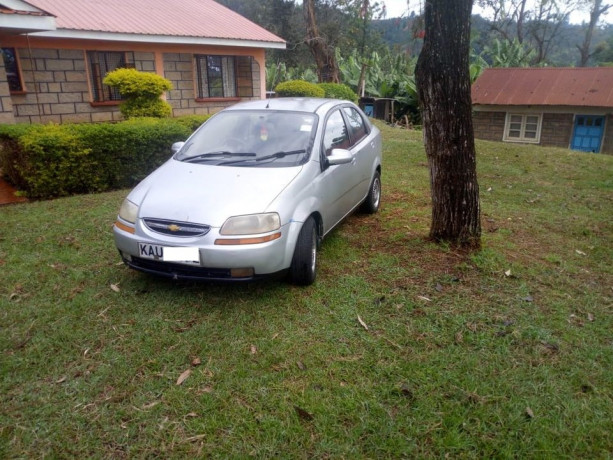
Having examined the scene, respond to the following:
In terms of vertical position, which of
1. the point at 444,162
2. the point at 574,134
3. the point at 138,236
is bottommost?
the point at 574,134

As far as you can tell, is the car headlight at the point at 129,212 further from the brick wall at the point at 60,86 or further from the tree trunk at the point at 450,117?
the brick wall at the point at 60,86

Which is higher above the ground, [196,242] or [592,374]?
[196,242]

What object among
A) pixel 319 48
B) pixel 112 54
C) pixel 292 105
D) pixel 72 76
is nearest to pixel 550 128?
pixel 319 48

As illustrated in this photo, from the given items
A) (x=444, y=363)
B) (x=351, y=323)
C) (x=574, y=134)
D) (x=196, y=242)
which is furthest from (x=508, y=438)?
(x=574, y=134)

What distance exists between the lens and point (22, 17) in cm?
857

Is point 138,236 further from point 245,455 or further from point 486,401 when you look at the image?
point 486,401

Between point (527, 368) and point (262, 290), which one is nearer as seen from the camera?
point (527, 368)

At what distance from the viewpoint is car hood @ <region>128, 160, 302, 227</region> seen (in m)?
3.77

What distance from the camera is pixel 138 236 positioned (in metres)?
3.85

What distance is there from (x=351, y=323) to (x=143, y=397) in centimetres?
160

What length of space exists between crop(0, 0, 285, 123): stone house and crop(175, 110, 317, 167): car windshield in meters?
5.84

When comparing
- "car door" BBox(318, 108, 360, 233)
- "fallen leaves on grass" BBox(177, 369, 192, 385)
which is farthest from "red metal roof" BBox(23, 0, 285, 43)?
"fallen leaves on grass" BBox(177, 369, 192, 385)

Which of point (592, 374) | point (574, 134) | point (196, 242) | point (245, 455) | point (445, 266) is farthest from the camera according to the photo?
point (574, 134)

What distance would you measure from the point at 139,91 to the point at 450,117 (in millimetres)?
8600
